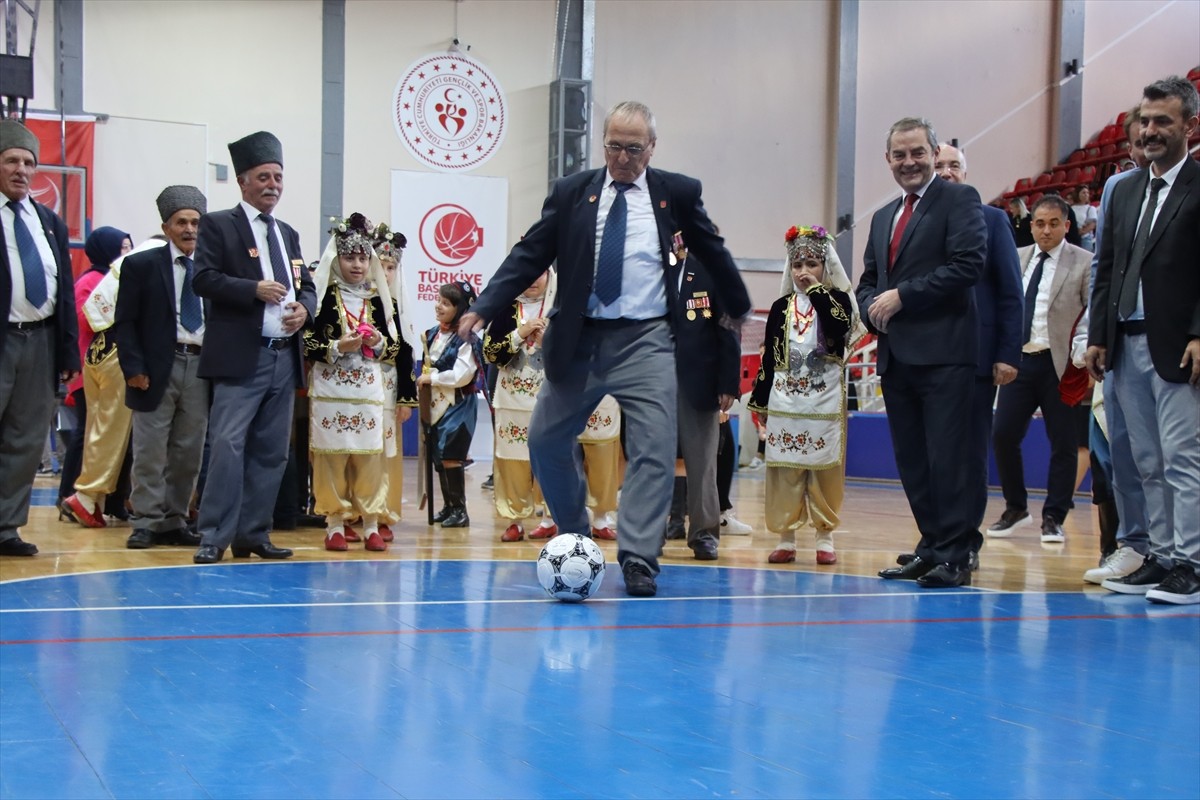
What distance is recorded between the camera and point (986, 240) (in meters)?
5.06

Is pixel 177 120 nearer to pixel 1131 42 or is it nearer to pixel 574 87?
pixel 574 87

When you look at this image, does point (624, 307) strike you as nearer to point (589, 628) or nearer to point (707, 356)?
point (707, 356)

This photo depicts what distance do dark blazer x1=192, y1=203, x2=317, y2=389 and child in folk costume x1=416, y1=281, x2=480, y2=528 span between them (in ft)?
6.37

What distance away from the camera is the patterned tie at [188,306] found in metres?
6.46

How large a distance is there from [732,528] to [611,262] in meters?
3.20

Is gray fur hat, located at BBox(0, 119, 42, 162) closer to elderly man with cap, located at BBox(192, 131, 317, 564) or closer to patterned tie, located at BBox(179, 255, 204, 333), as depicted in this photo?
elderly man with cap, located at BBox(192, 131, 317, 564)

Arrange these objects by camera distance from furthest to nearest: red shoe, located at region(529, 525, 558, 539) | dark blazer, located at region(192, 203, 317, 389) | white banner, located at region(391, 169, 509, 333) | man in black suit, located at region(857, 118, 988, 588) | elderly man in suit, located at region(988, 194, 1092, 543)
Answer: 1. white banner, located at region(391, 169, 509, 333)
2. elderly man in suit, located at region(988, 194, 1092, 543)
3. red shoe, located at region(529, 525, 558, 539)
4. dark blazer, located at region(192, 203, 317, 389)
5. man in black suit, located at region(857, 118, 988, 588)

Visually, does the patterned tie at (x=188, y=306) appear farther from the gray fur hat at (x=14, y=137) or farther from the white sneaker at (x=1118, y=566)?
the white sneaker at (x=1118, y=566)

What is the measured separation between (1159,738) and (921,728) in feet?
1.65

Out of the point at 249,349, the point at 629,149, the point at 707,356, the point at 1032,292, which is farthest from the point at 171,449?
the point at 1032,292

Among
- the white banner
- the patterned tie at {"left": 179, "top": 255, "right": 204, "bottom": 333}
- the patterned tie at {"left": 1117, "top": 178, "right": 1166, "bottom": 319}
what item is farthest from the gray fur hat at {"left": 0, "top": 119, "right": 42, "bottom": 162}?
the white banner

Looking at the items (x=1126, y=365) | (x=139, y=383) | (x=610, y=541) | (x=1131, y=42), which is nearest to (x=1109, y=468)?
(x=1126, y=365)

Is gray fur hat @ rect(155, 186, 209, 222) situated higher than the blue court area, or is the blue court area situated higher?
gray fur hat @ rect(155, 186, 209, 222)

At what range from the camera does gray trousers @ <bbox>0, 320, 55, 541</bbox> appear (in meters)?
5.64
